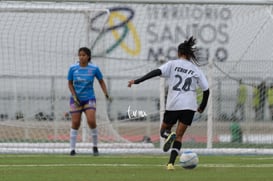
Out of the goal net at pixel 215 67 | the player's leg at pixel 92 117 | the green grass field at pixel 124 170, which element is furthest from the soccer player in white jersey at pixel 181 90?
the goal net at pixel 215 67

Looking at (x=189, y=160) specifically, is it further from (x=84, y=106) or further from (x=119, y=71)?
(x=119, y=71)

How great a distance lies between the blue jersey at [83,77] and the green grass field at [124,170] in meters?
2.04

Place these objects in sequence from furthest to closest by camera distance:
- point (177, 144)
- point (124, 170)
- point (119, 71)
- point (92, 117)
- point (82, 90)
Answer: point (119, 71) → point (82, 90) → point (92, 117) → point (177, 144) → point (124, 170)

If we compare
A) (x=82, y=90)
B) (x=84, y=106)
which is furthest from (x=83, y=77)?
(x=84, y=106)

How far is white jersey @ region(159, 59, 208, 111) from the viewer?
46.9 ft

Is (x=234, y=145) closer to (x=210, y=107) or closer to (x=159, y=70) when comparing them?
(x=210, y=107)

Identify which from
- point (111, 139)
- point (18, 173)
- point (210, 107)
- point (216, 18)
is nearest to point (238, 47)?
point (216, 18)

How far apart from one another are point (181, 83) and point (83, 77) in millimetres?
4901

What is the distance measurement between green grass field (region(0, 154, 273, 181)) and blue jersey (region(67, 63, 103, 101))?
2.04 m

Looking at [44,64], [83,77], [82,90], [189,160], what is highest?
[44,64]

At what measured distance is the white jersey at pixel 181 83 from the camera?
14305 mm

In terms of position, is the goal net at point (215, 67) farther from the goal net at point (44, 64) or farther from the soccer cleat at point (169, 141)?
the soccer cleat at point (169, 141)

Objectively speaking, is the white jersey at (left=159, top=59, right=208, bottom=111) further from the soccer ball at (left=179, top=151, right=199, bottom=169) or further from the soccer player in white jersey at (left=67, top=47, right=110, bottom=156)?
the soccer player in white jersey at (left=67, top=47, right=110, bottom=156)

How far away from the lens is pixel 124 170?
1391 cm
